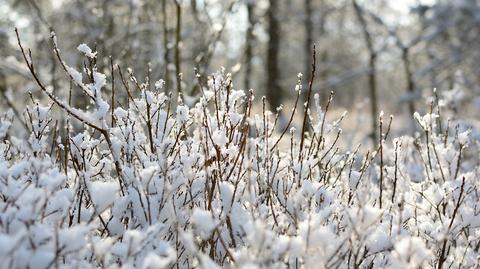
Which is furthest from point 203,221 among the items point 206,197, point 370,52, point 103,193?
point 370,52

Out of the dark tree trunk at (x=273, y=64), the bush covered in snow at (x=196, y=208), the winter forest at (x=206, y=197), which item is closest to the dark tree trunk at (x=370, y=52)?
the dark tree trunk at (x=273, y=64)

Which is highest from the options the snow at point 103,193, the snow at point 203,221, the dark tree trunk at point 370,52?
the dark tree trunk at point 370,52

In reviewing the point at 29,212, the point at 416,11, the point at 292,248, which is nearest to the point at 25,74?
the point at 29,212

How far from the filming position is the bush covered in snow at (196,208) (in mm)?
1788

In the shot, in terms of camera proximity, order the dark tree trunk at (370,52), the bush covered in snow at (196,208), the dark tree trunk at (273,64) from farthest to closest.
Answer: the dark tree trunk at (273,64)
the dark tree trunk at (370,52)
the bush covered in snow at (196,208)

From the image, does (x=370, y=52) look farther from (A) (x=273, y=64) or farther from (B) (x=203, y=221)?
(B) (x=203, y=221)

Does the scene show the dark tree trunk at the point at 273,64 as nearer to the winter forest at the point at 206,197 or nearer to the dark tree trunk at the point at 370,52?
the dark tree trunk at the point at 370,52

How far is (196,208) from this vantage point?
1922 millimetres

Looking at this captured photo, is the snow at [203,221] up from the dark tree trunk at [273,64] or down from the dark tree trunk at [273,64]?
down

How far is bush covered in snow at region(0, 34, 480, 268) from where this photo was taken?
1788 mm

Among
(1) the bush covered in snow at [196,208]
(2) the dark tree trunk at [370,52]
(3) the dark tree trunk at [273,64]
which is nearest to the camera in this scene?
(1) the bush covered in snow at [196,208]

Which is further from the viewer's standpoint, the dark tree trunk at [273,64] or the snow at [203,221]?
the dark tree trunk at [273,64]

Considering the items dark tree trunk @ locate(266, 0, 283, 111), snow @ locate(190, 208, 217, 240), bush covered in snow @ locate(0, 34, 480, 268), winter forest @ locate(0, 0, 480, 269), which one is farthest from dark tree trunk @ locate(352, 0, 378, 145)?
snow @ locate(190, 208, 217, 240)

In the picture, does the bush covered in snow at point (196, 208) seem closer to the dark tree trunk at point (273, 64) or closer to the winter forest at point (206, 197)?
the winter forest at point (206, 197)
